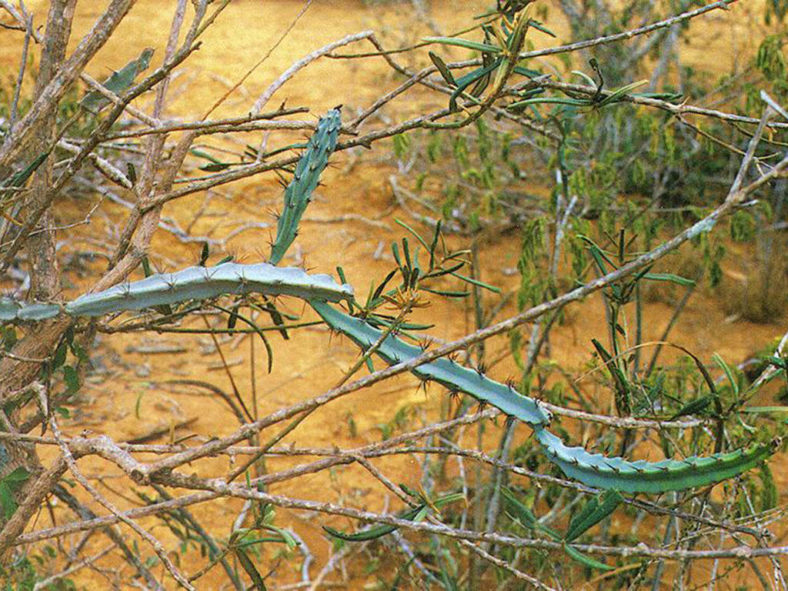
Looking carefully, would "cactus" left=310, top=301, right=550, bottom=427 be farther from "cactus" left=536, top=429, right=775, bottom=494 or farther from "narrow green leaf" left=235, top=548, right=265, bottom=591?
"narrow green leaf" left=235, top=548, right=265, bottom=591

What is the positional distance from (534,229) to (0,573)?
138cm

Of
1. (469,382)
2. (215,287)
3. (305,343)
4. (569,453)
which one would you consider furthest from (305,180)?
(305,343)

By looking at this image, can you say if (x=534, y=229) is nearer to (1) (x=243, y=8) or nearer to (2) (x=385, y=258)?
(2) (x=385, y=258)

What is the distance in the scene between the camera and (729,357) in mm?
3820

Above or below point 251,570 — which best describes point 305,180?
above

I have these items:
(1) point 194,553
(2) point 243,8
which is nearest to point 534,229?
(1) point 194,553

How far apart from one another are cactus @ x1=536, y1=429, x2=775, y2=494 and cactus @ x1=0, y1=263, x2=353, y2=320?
1.07 feet

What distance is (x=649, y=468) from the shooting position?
118cm

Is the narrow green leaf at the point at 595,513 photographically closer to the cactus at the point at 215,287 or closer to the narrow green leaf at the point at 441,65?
the cactus at the point at 215,287

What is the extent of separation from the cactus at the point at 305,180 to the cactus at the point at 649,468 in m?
0.40

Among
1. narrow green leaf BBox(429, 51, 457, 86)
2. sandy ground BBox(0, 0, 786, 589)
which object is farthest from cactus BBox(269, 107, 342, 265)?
sandy ground BBox(0, 0, 786, 589)

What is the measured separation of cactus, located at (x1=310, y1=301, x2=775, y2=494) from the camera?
1.15 m

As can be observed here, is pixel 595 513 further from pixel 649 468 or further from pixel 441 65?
pixel 441 65

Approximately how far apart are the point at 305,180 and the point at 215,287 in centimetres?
18
